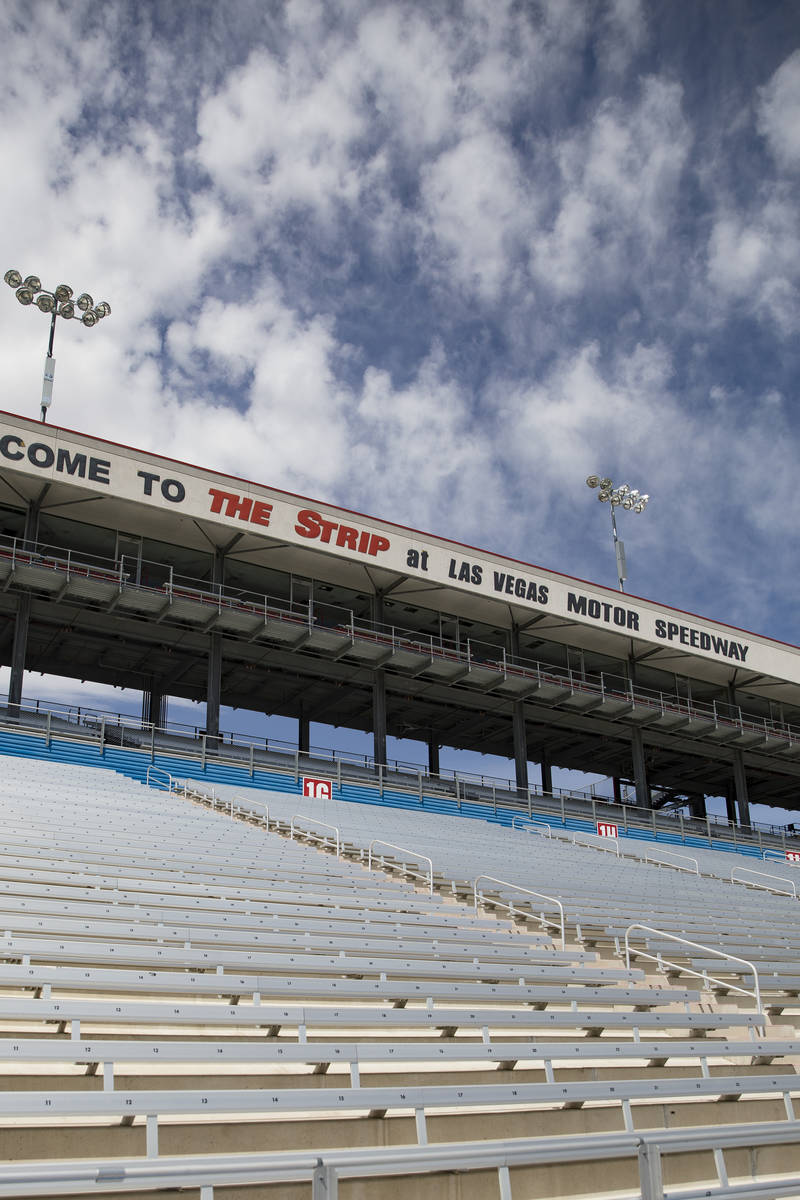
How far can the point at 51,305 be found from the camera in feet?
70.4

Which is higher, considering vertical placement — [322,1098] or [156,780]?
[156,780]

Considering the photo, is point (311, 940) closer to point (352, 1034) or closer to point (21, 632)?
point (352, 1034)

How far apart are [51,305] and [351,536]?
8531 mm

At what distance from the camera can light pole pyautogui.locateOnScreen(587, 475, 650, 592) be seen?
30.5 metres

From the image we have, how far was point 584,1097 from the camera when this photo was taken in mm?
4133

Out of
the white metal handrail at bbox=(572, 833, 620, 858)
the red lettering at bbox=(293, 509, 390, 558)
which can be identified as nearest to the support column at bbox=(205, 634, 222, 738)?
the red lettering at bbox=(293, 509, 390, 558)

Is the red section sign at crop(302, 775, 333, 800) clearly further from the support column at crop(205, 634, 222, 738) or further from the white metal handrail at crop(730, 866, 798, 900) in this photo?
the white metal handrail at crop(730, 866, 798, 900)

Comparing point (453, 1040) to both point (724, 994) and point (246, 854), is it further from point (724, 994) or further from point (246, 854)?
point (246, 854)

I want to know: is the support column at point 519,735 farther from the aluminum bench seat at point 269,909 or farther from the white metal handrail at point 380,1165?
the white metal handrail at point 380,1165

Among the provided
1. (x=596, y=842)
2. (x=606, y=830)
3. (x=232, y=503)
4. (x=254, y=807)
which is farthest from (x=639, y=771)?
(x=254, y=807)

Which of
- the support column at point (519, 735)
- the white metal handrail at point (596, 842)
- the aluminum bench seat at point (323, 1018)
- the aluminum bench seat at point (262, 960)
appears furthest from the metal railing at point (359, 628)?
the aluminum bench seat at point (323, 1018)

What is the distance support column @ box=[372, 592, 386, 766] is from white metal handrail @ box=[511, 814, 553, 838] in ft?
11.6

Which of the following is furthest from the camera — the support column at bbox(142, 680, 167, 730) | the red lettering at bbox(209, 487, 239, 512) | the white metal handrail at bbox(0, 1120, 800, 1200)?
the support column at bbox(142, 680, 167, 730)

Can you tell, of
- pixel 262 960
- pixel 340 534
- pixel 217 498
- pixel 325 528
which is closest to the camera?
pixel 262 960
